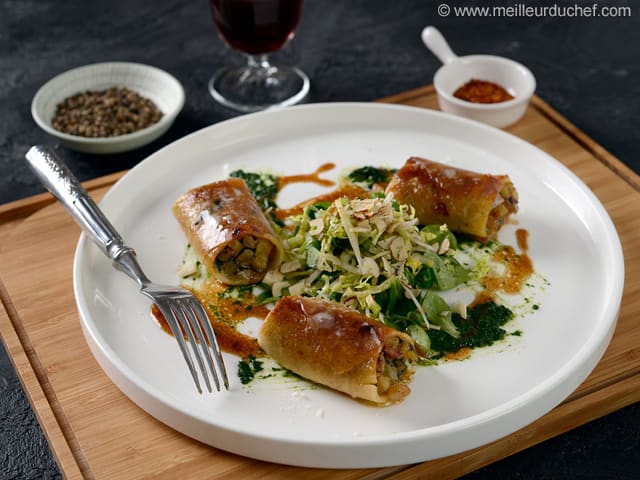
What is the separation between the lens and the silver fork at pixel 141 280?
11.6 feet

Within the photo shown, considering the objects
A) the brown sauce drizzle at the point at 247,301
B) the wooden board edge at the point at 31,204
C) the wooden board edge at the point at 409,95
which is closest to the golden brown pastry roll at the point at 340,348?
the brown sauce drizzle at the point at 247,301

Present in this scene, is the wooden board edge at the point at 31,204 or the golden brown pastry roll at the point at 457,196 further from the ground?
the golden brown pastry roll at the point at 457,196

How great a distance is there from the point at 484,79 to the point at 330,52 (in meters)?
1.36

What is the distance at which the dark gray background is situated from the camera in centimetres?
566

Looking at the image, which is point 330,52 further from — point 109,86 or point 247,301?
point 247,301

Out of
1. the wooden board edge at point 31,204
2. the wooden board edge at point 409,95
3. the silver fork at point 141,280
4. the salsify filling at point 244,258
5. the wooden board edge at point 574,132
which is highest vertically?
the silver fork at point 141,280

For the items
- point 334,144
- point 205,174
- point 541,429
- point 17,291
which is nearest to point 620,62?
point 334,144

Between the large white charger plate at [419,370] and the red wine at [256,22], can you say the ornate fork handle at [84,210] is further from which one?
the red wine at [256,22]

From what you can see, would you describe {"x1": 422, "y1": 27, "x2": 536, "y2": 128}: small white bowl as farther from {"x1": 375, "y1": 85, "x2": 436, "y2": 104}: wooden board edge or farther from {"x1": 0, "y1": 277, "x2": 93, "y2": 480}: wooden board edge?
{"x1": 0, "y1": 277, "x2": 93, "y2": 480}: wooden board edge

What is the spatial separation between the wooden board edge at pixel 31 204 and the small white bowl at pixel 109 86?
37 cm

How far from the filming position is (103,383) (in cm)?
362

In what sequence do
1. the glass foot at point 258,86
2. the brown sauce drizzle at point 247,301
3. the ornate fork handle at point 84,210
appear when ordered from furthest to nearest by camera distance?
1. the glass foot at point 258,86
2. the ornate fork handle at point 84,210
3. the brown sauce drizzle at point 247,301

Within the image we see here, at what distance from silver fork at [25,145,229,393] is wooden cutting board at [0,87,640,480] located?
298mm

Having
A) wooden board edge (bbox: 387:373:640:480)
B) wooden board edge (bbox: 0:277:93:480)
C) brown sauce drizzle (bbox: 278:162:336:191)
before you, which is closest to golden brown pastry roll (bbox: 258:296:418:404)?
wooden board edge (bbox: 387:373:640:480)
